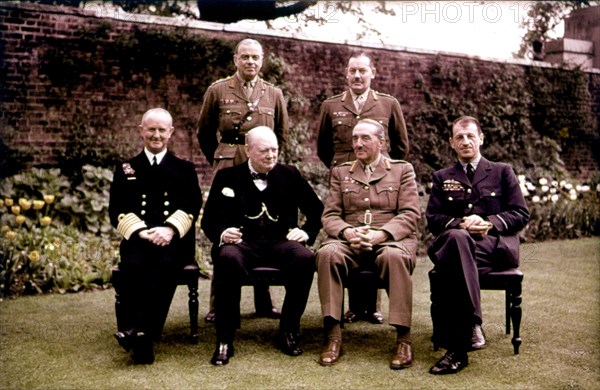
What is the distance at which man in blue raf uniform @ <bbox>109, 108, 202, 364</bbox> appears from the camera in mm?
4035

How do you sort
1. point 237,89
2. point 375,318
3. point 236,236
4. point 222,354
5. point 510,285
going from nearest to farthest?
1. point 222,354
2. point 510,285
3. point 236,236
4. point 375,318
5. point 237,89

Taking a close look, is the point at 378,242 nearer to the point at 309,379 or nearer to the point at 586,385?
the point at 309,379

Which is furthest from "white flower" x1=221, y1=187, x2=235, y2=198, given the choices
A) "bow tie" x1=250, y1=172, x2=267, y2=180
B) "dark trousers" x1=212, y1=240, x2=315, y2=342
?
"dark trousers" x1=212, y1=240, x2=315, y2=342

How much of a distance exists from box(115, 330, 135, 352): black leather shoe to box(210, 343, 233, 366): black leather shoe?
498 mm

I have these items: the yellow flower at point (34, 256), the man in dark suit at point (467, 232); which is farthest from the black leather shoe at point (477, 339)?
the yellow flower at point (34, 256)

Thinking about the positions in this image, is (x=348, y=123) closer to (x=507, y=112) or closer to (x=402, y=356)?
(x=402, y=356)

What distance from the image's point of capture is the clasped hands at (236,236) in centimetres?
426

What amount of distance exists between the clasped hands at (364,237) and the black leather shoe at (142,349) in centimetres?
141

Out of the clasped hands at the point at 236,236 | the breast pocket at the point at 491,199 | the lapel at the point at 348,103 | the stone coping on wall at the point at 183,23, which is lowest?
the clasped hands at the point at 236,236

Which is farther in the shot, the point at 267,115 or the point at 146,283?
the point at 267,115

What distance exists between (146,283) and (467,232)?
203 centimetres

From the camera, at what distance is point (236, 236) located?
4262 mm

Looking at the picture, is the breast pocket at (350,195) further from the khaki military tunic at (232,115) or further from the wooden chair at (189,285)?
the wooden chair at (189,285)

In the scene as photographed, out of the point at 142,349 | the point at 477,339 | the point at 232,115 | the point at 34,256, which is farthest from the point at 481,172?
the point at 34,256
